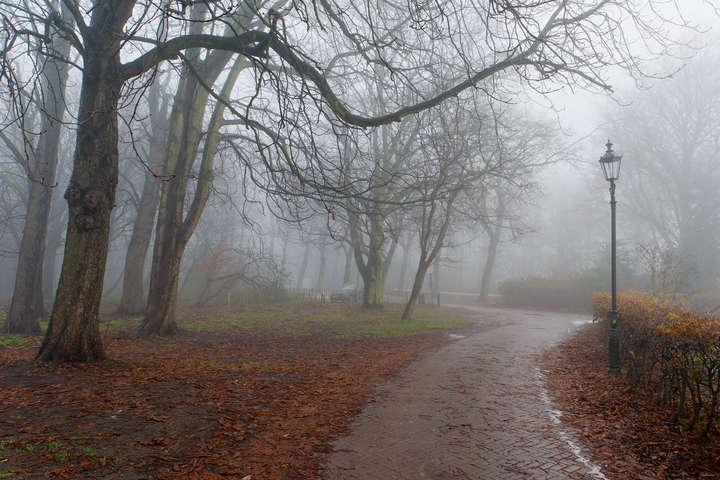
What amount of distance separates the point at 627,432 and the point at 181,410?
5.13m

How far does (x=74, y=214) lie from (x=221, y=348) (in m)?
5.44

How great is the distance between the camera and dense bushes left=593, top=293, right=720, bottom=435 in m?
5.38

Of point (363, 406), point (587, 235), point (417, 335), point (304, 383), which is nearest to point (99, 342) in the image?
point (304, 383)

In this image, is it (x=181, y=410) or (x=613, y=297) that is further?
(x=613, y=297)

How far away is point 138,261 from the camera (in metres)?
18.7

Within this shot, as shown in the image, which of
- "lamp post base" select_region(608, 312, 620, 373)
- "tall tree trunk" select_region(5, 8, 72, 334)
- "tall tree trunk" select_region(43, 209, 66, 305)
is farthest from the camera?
"tall tree trunk" select_region(43, 209, 66, 305)

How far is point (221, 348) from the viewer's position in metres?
11.8

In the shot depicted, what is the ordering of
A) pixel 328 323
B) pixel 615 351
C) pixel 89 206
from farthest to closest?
pixel 328 323 → pixel 615 351 → pixel 89 206

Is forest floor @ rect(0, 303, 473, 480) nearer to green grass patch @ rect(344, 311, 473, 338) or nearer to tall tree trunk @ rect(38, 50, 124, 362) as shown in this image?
tall tree trunk @ rect(38, 50, 124, 362)

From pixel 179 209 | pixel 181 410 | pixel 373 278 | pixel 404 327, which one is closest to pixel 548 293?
pixel 373 278

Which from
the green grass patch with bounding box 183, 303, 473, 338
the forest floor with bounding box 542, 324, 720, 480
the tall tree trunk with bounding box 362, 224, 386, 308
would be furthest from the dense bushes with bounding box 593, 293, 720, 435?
the tall tree trunk with bounding box 362, 224, 386, 308

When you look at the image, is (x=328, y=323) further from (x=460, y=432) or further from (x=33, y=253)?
(x=460, y=432)

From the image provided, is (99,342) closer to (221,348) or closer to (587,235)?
(221,348)

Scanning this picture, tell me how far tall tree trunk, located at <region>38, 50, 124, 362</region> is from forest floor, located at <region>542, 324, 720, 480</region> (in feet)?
22.3
